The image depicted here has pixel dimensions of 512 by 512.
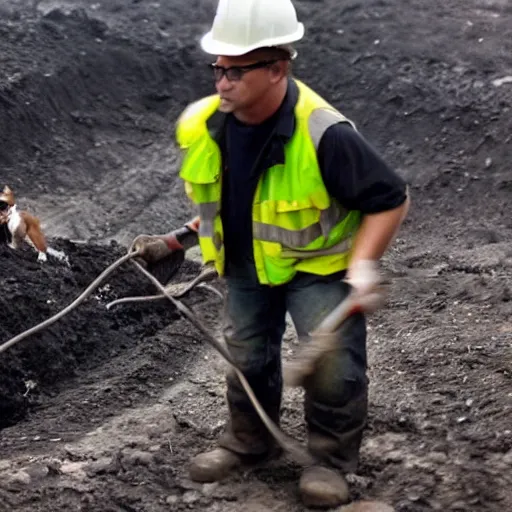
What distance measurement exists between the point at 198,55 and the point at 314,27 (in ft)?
4.50

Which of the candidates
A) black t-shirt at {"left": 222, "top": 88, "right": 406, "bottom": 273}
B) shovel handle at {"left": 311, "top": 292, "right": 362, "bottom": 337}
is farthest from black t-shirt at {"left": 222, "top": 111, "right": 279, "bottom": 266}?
shovel handle at {"left": 311, "top": 292, "right": 362, "bottom": 337}

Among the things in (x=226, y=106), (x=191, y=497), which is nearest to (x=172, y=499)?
(x=191, y=497)

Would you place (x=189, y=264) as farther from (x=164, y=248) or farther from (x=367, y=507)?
(x=367, y=507)

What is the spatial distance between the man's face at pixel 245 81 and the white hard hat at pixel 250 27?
0.13 ft

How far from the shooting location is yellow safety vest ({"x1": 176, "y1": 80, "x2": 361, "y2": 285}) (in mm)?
3354

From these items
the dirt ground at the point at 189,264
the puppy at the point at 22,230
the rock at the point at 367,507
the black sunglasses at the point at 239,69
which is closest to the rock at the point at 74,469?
the dirt ground at the point at 189,264

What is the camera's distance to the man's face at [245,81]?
11.1 feet

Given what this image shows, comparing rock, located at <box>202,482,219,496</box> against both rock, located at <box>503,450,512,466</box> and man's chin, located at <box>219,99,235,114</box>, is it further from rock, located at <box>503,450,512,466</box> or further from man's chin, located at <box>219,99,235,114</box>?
man's chin, located at <box>219,99,235,114</box>

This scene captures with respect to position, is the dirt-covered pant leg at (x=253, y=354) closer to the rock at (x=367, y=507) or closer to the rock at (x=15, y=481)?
the rock at (x=367, y=507)

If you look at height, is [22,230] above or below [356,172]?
below

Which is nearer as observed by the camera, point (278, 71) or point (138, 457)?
point (278, 71)

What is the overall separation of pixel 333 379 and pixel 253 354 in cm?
38

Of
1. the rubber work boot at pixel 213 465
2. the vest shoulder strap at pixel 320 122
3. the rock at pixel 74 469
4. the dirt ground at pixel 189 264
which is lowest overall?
the dirt ground at pixel 189 264

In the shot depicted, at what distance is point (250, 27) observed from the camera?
133 inches
